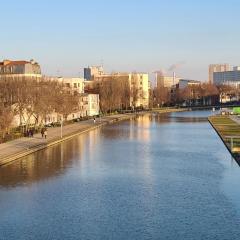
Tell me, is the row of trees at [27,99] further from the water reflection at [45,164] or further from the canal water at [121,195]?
the canal water at [121,195]

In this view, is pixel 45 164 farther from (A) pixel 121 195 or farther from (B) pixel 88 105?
(B) pixel 88 105

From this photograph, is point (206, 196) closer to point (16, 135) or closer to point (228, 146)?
point (228, 146)

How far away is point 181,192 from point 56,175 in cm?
768

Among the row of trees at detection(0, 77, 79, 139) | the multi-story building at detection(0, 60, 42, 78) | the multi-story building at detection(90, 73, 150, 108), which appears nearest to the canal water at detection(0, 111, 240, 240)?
the row of trees at detection(0, 77, 79, 139)

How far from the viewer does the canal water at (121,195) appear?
1775 cm

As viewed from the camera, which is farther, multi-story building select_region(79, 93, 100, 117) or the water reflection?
multi-story building select_region(79, 93, 100, 117)

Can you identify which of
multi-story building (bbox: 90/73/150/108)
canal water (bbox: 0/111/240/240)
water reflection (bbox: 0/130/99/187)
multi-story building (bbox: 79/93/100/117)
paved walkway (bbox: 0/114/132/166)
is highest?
multi-story building (bbox: 90/73/150/108)

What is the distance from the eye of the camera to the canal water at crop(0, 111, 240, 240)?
1775 cm

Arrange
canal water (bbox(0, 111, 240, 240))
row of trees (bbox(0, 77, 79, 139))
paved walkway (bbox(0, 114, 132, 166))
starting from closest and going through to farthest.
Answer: canal water (bbox(0, 111, 240, 240)), paved walkway (bbox(0, 114, 132, 166)), row of trees (bbox(0, 77, 79, 139))

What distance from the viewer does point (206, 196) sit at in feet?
74.5

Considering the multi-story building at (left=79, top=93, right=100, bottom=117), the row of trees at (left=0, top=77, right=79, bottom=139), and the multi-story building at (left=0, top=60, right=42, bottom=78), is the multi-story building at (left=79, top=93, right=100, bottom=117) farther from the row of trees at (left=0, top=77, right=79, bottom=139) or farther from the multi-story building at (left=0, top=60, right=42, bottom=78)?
the row of trees at (left=0, top=77, right=79, bottom=139)

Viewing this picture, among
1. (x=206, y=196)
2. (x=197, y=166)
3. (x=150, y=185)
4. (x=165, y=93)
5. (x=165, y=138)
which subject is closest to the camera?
(x=206, y=196)

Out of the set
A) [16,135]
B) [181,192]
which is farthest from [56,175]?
[16,135]

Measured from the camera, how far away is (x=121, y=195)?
23016 millimetres
